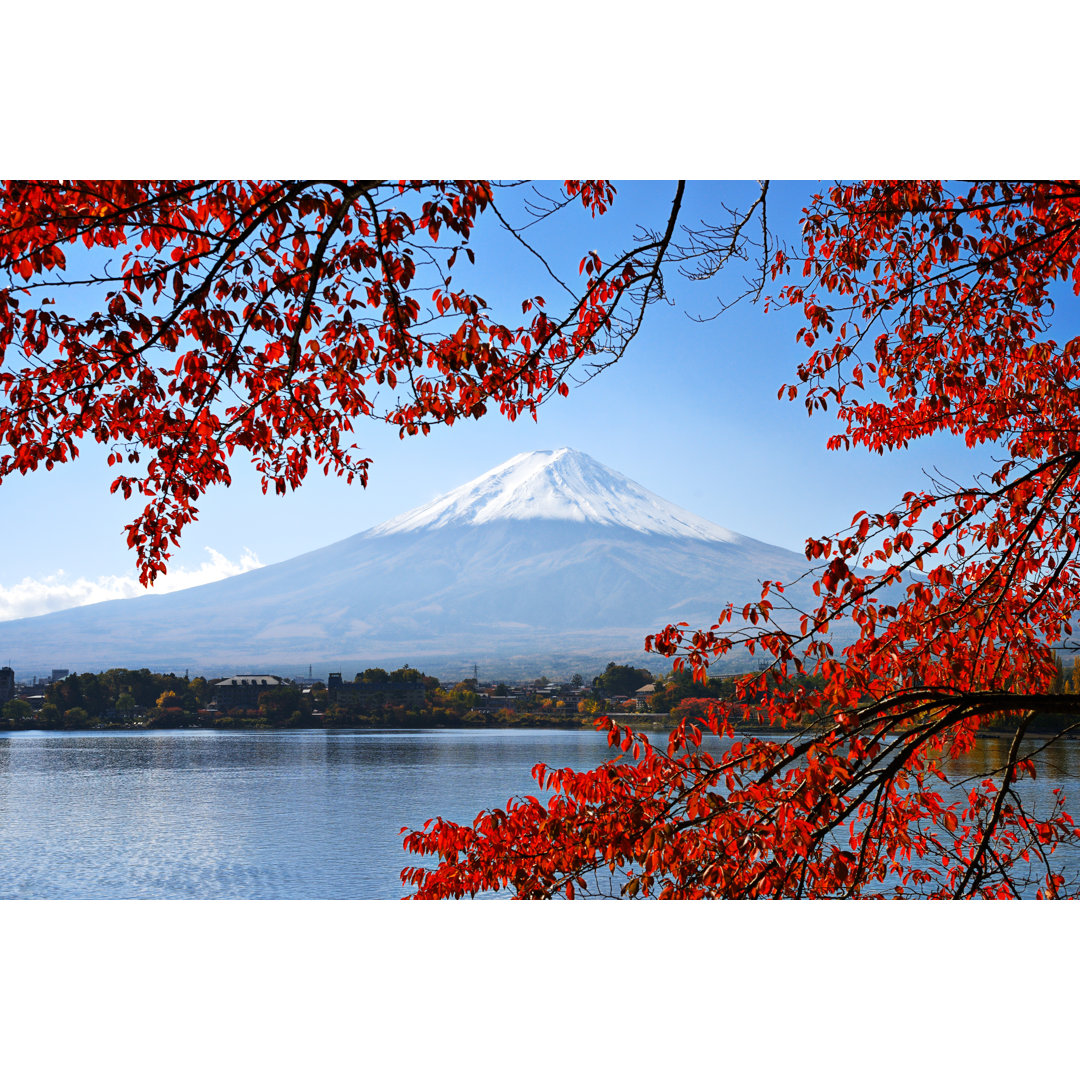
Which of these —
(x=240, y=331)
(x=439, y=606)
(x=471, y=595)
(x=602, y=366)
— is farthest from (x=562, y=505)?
(x=240, y=331)

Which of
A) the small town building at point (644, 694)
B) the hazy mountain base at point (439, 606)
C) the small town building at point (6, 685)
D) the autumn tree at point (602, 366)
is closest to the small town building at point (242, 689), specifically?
the small town building at point (6, 685)

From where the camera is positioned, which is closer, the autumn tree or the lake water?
the autumn tree

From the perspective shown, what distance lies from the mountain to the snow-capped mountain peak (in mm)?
36

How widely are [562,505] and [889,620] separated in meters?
11.4

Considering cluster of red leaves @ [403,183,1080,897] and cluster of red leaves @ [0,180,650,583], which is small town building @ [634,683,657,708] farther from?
cluster of red leaves @ [0,180,650,583]

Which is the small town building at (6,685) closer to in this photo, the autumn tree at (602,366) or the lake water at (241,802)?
the lake water at (241,802)

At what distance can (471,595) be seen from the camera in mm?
12641

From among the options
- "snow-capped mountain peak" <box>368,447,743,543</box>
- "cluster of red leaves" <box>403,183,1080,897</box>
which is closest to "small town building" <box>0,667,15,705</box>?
"cluster of red leaves" <box>403,183,1080,897</box>

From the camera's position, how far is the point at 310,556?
14.8m

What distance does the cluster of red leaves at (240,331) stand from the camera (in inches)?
79.7

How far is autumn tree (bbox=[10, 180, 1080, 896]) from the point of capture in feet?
6.66

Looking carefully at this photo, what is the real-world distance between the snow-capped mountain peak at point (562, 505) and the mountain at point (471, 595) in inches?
1.4

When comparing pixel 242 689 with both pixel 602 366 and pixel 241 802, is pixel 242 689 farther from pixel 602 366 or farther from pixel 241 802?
pixel 602 366
